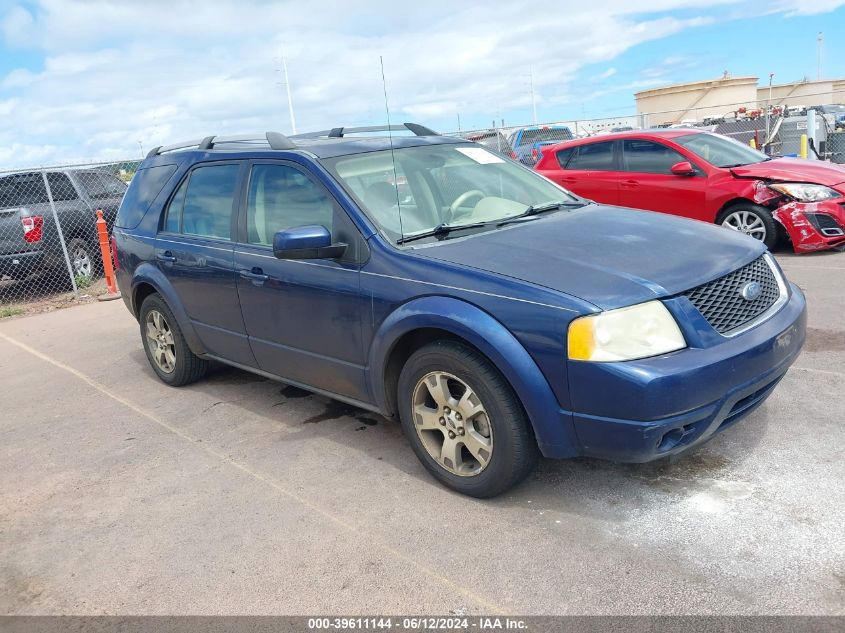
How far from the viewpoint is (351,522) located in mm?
3430

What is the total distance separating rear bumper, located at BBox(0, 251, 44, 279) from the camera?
1034 centimetres

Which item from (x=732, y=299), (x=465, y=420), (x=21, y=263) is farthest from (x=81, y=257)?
(x=732, y=299)

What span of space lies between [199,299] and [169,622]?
259 cm

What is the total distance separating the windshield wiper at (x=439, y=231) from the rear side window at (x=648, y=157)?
5831 mm

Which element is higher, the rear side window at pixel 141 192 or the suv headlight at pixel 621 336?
the rear side window at pixel 141 192

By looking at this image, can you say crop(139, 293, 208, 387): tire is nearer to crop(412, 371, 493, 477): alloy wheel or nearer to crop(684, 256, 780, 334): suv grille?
crop(412, 371, 493, 477): alloy wheel

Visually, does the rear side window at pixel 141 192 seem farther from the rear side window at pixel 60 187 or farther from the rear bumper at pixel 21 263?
the rear side window at pixel 60 187

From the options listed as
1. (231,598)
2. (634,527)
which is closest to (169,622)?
(231,598)

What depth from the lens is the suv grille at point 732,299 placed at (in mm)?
3141

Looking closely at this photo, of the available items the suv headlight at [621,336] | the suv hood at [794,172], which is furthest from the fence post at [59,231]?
the suv headlight at [621,336]

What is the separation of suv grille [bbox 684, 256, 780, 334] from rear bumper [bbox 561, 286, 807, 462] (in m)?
0.10

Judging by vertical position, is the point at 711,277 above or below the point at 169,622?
above

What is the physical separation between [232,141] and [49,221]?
22.8 feet

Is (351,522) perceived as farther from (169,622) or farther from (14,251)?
(14,251)
